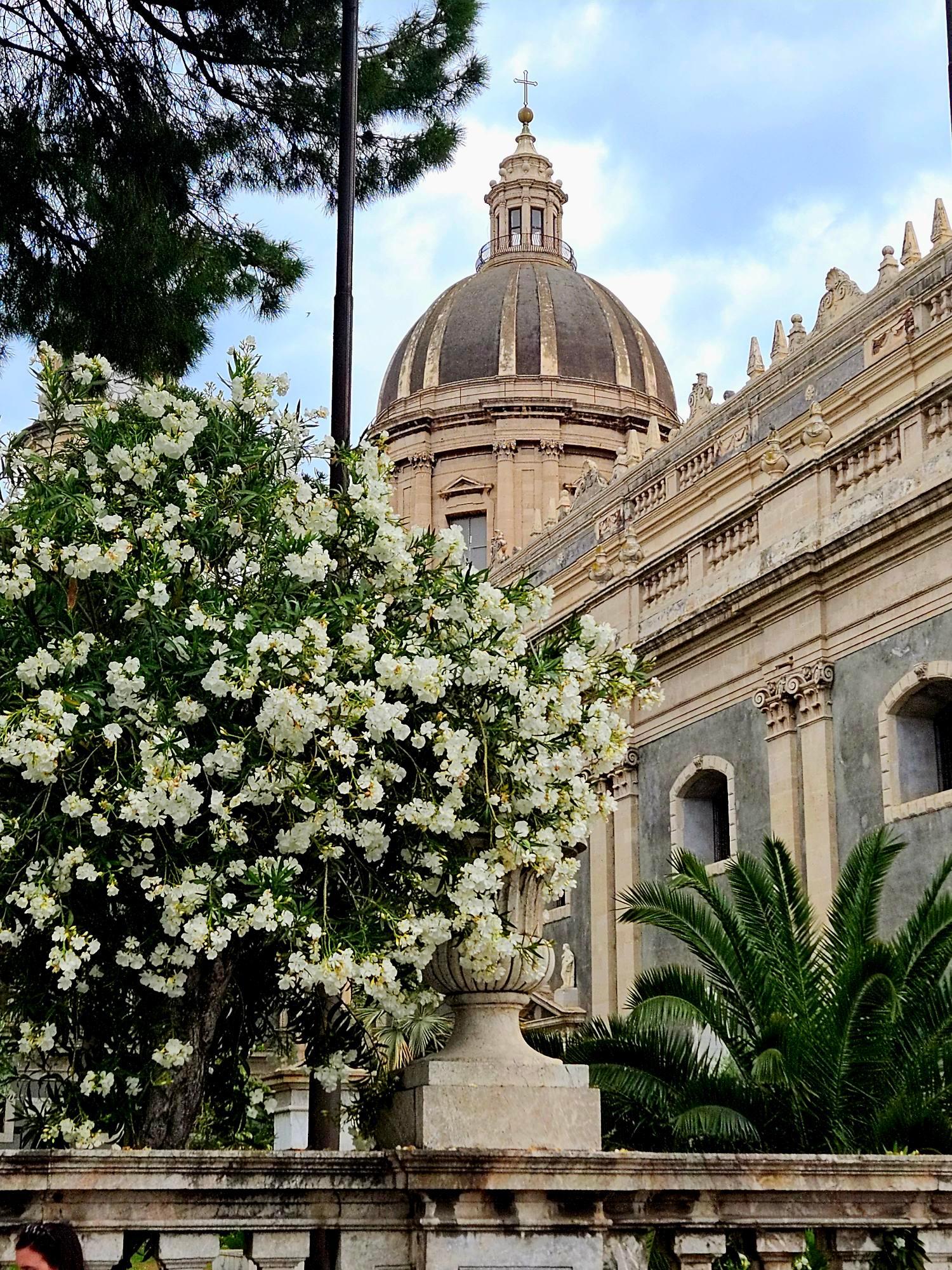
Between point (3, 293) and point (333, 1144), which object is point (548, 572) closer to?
point (3, 293)

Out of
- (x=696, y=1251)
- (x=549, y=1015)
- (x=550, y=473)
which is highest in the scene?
(x=550, y=473)

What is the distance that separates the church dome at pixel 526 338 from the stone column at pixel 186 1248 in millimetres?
42353

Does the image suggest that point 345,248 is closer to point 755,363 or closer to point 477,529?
point 755,363

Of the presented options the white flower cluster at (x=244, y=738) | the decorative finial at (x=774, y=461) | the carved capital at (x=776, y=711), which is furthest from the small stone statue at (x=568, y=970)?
the white flower cluster at (x=244, y=738)

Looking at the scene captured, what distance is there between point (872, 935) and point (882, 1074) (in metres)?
1.93

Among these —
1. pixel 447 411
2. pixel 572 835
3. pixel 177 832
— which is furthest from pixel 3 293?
pixel 447 411

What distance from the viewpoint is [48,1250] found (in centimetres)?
438

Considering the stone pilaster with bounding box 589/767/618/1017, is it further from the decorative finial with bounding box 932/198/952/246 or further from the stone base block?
the stone base block

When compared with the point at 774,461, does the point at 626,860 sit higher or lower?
lower

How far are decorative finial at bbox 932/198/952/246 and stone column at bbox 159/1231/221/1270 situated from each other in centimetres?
1890

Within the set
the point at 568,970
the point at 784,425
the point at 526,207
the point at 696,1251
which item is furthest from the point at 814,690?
the point at 526,207

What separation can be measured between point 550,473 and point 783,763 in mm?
26727

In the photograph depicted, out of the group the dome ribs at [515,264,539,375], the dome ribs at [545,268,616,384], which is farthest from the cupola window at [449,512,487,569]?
the dome ribs at [545,268,616,384]

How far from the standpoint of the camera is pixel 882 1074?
10.9 meters
